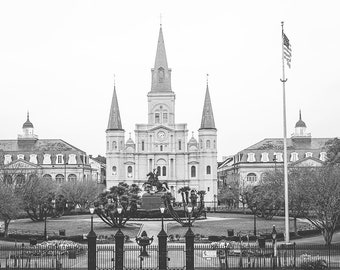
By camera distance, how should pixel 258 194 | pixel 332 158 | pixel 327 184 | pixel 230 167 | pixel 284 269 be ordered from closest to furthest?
pixel 284 269, pixel 327 184, pixel 332 158, pixel 258 194, pixel 230 167

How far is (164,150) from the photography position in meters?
115

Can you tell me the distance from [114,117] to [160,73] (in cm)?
1258

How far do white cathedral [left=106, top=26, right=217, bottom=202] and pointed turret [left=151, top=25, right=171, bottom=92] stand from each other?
67cm

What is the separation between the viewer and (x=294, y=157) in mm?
116812

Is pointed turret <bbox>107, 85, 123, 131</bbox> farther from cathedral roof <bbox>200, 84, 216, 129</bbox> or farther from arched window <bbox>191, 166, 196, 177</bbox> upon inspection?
cathedral roof <bbox>200, 84, 216, 129</bbox>

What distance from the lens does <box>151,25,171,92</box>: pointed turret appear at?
381 feet

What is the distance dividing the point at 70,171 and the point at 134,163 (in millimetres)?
13365

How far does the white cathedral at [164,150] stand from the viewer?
114 m

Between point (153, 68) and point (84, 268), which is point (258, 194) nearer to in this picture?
point (84, 268)

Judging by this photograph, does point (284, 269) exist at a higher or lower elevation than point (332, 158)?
lower

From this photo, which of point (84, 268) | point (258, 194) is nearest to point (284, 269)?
point (84, 268)

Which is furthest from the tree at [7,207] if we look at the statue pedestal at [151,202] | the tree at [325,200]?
the tree at [325,200]

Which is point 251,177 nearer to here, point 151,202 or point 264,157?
point 264,157

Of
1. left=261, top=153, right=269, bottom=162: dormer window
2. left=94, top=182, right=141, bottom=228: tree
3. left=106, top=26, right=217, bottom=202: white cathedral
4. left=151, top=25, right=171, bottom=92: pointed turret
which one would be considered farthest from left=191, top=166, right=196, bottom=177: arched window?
left=94, top=182, right=141, bottom=228: tree
